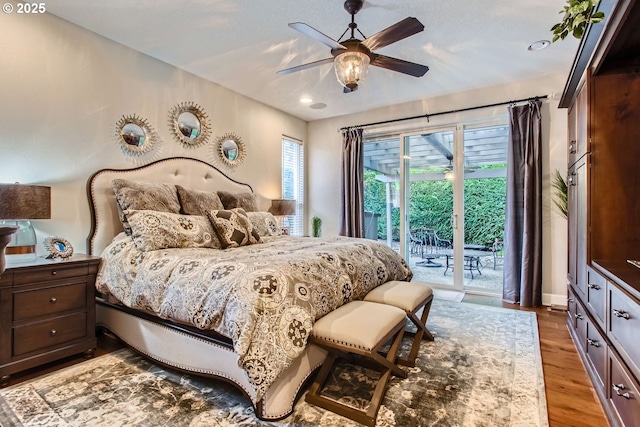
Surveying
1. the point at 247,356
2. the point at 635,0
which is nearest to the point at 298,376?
the point at 247,356

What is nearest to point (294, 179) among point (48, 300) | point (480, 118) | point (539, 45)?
point (480, 118)

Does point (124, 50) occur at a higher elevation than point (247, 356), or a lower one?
higher

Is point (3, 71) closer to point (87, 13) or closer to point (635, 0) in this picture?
point (87, 13)

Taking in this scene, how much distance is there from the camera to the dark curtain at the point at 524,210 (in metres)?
3.74

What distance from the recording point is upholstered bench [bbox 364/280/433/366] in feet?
7.55

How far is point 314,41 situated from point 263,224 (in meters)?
1.89

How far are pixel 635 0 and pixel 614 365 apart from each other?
170 centimetres

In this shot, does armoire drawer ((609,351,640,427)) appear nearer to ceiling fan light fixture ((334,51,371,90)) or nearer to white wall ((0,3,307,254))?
ceiling fan light fixture ((334,51,371,90))

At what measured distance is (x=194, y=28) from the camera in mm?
2809

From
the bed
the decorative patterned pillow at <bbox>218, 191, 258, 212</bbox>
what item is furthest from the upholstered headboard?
the decorative patterned pillow at <bbox>218, 191, 258, 212</bbox>

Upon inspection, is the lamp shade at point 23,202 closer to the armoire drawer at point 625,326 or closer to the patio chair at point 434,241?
the armoire drawer at point 625,326

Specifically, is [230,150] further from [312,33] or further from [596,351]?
[596,351]

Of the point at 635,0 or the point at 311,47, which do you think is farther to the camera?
the point at 311,47

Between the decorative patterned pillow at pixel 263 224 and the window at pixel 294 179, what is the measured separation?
1.40 meters
